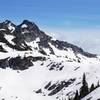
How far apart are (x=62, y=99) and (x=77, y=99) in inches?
3498

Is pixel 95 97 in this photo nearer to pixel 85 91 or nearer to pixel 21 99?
pixel 85 91

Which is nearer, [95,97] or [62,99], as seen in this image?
[95,97]

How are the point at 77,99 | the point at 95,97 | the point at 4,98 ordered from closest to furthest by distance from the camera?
the point at 95,97 → the point at 77,99 → the point at 4,98

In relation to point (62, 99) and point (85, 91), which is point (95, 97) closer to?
point (85, 91)

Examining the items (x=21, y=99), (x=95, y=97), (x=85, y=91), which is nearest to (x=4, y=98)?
(x=21, y=99)

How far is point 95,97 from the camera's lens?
9062 cm

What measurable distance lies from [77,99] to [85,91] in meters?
16.5

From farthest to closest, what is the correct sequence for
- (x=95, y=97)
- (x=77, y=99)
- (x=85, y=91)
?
(x=85, y=91) → (x=77, y=99) → (x=95, y=97)

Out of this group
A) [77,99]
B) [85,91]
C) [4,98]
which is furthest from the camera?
[4,98]

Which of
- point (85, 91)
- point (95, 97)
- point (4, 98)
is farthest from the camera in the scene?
point (4, 98)

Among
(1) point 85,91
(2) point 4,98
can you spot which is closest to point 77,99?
(1) point 85,91

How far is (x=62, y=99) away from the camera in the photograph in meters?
200

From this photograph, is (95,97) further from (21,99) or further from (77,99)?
(21,99)

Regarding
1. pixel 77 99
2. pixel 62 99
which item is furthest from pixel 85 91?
pixel 62 99
